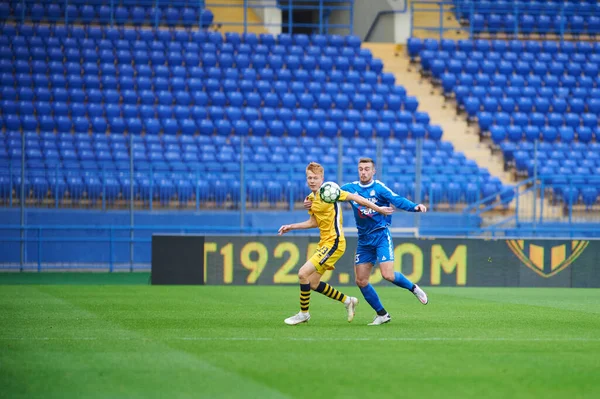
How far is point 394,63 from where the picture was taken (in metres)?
35.1

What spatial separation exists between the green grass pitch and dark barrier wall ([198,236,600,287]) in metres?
4.61

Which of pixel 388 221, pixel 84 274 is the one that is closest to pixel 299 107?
pixel 84 274

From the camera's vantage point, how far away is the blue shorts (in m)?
11.7

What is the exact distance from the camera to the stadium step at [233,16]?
36.2 metres

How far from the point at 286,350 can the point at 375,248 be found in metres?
3.14

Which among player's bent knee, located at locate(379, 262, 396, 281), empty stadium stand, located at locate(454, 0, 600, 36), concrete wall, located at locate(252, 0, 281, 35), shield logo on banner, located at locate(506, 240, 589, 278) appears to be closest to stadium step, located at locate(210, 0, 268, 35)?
concrete wall, located at locate(252, 0, 281, 35)

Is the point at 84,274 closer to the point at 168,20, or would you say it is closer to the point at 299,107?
the point at 299,107

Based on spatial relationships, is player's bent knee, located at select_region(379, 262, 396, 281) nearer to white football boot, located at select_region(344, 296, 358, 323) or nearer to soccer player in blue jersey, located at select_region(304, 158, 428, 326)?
soccer player in blue jersey, located at select_region(304, 158, 428, 326)

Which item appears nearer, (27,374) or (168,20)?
(27,374)

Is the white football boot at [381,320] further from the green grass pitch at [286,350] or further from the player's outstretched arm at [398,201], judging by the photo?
the player's outstretched arm at [398,201]

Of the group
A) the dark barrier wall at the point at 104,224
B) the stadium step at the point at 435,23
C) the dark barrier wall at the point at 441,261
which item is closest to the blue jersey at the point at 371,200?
the dark barrier wall at the point at 441,261

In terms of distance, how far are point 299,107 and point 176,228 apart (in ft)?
29.4

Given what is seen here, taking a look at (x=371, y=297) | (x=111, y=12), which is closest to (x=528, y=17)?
(x=111, y=12)

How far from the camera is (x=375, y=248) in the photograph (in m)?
11.9
